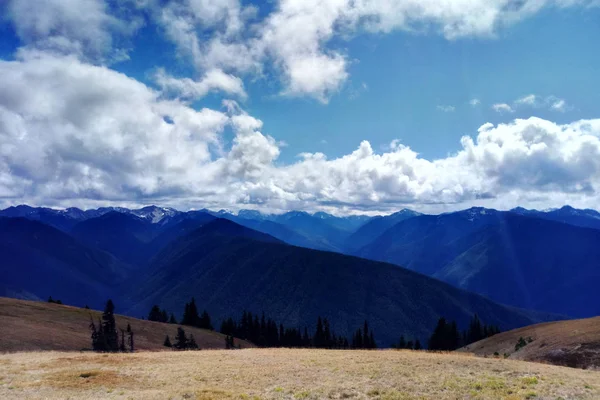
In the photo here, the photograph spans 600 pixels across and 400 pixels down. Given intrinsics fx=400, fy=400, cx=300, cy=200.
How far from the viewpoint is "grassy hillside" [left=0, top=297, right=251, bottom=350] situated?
57.3 meters

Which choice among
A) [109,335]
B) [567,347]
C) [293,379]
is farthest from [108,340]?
[567,347]

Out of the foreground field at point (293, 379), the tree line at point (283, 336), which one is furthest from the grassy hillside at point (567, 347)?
the tree line at point (283, 336)

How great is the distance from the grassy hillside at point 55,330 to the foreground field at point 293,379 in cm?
2215

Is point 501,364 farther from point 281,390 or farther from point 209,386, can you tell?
point 209,386

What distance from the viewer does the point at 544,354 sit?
48.9 m

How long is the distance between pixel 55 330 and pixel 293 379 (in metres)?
58.7

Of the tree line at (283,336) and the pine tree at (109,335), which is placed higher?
the pine tree at (109,335)

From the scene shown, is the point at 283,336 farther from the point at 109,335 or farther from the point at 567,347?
the point at 567,347

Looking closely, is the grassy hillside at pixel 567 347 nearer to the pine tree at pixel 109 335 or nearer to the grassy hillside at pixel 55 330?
the pine tree at pixel 109 335

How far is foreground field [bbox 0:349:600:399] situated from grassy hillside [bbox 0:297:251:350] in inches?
872

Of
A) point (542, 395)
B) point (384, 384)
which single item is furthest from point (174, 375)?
point (542, 395)

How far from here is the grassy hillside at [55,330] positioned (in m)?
57.3

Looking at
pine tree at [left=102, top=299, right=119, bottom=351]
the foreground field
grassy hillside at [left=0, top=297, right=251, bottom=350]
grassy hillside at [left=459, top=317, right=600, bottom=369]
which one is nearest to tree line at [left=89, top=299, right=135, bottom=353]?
pine tree at [left=102, top=299, right=119, bottom=351]

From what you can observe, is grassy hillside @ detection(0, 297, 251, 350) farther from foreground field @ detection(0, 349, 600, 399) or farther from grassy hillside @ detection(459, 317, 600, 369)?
Answer: grassy hillside @ detection(459, 317, 600, 369)
